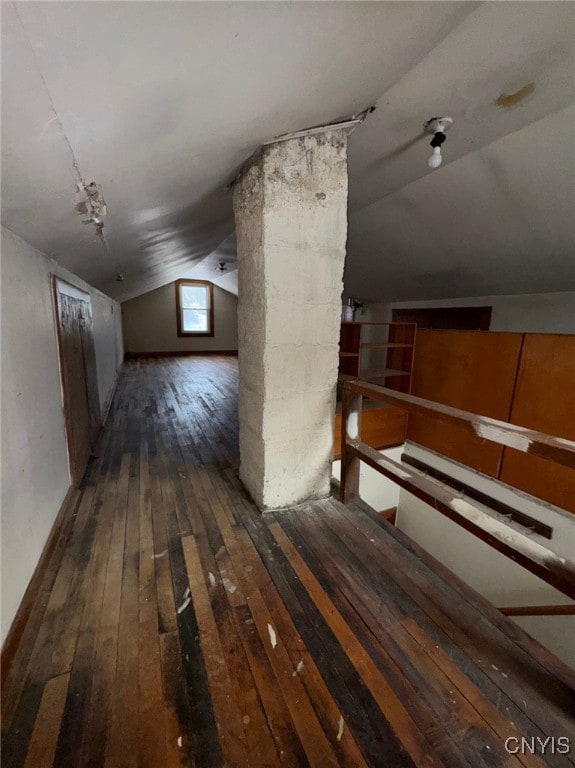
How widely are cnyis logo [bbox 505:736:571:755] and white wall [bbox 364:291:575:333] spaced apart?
397 cm

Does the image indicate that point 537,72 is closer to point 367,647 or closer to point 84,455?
point 367,647

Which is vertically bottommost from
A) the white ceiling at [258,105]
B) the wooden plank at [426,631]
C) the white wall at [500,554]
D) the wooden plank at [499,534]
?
the white wall at [500,554]

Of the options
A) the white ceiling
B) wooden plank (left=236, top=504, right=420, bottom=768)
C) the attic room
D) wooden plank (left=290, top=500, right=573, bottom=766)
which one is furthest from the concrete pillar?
wooden plank (left=236, top=504, right=420, bottom=768)

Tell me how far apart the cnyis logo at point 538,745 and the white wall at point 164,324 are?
1087 cm

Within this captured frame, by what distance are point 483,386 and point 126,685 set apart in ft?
12.0

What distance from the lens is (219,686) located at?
A: 117cm

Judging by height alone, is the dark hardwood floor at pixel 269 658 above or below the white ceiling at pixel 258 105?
below

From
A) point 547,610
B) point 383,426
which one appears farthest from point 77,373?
point 547,610

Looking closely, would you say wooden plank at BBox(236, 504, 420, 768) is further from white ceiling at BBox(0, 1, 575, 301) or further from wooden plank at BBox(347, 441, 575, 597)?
white ceiling at BBox(0, 1, 575, 301)

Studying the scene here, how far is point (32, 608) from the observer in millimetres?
1475

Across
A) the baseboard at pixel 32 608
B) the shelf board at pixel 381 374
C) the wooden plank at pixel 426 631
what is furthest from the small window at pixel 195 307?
the wooden plank at pixel 426 631

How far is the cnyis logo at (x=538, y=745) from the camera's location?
3.27 feet

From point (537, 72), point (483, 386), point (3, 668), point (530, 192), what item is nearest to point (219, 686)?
point (3, 668)

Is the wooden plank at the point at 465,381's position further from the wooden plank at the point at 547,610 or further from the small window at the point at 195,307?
the small window at the point at 195,307
